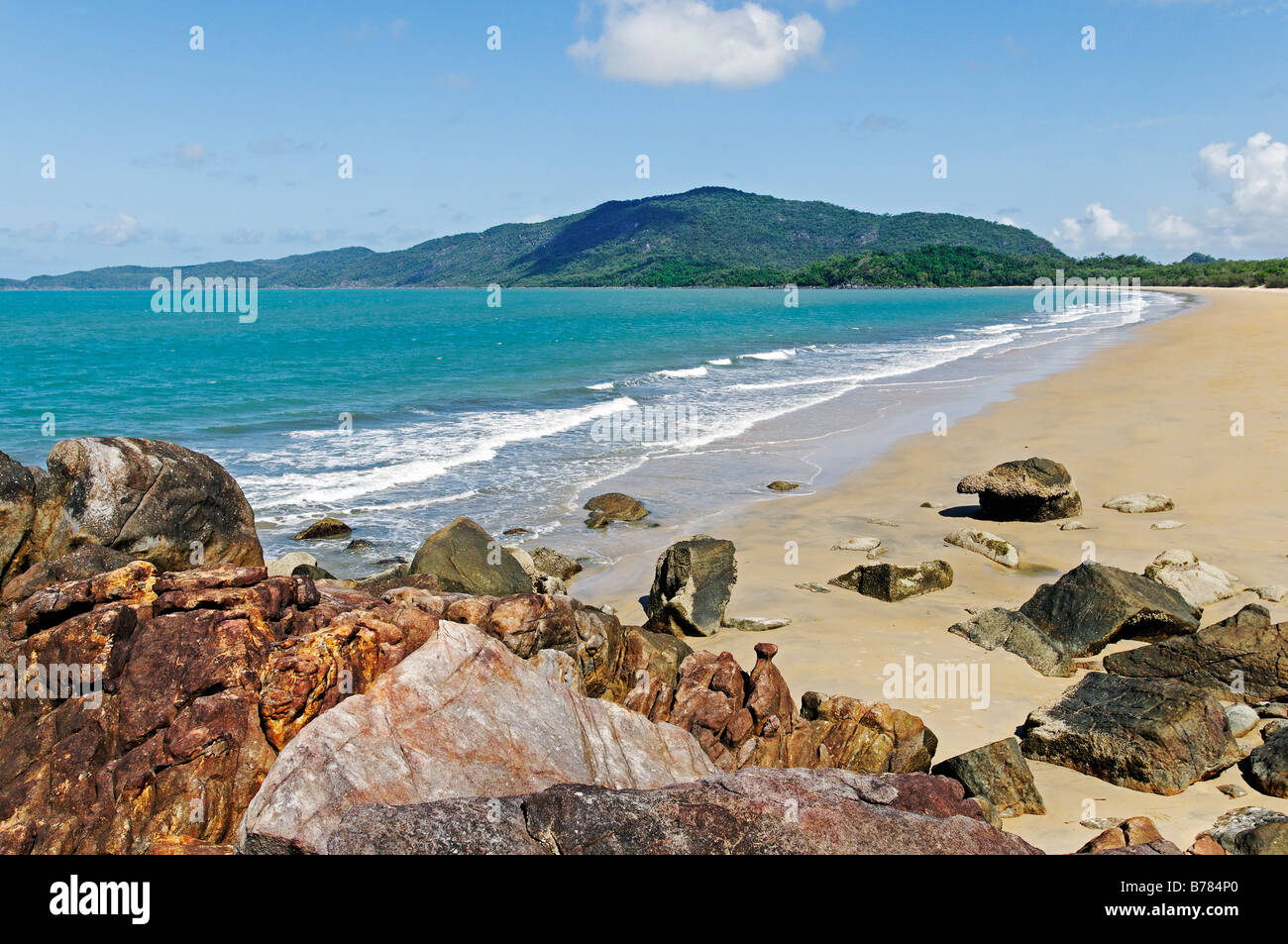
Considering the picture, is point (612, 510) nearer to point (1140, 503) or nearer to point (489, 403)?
point (1140, 503)

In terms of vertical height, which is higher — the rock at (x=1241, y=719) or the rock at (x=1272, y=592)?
the rock at (x=1272, y=592)

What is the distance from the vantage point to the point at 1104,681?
27.8 feet

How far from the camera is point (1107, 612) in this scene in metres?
10.4

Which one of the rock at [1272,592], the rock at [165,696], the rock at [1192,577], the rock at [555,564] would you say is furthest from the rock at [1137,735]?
the rock at [555,564]

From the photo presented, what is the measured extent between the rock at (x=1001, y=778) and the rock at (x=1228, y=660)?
7.67ft

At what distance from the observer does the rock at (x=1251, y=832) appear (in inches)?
224

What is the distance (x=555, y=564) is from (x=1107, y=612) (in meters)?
7.87

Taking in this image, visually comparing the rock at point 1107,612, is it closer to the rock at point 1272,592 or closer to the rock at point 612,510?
the rock at point 1272,592

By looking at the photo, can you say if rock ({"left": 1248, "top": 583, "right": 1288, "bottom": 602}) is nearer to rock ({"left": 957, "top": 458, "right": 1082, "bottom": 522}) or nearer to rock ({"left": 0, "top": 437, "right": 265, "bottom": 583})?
rock ({"left": 957, "top": 458, "right": 1082, "bottom": 522})

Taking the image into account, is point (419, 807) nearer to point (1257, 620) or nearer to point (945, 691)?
point (945, 691)

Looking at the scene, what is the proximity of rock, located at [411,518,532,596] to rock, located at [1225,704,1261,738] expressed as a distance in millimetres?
8092

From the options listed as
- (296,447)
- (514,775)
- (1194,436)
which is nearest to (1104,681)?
(514,775)

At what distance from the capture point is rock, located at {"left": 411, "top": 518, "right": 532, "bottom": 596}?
12.1 meters
